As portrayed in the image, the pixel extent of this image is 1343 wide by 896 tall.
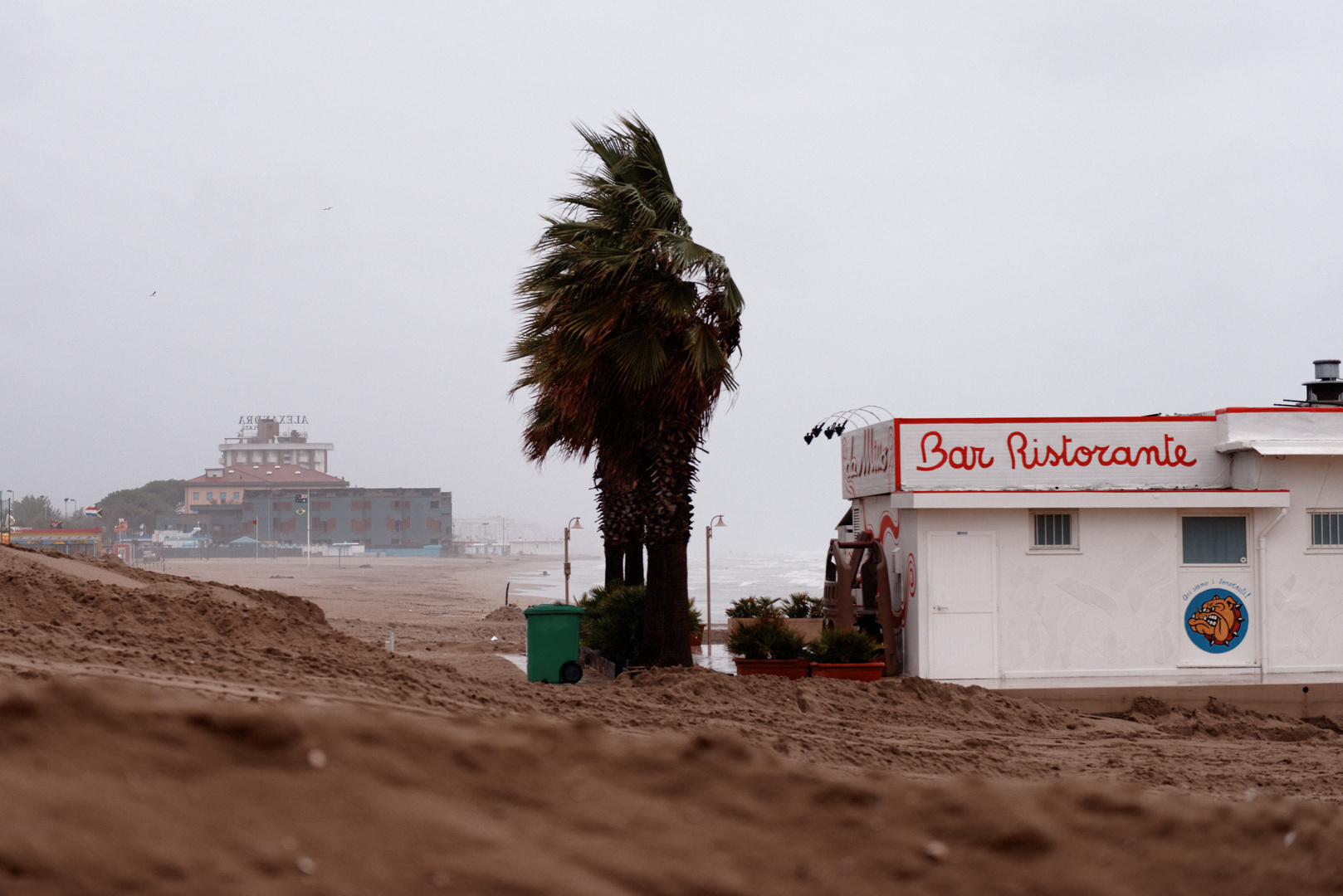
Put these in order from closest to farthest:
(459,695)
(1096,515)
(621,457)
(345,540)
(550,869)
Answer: (550,869) < (459,695) < (1096,515) < (621,457) < (345,540)

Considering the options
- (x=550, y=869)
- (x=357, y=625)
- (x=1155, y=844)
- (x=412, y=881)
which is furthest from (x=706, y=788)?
(x=357, y=625)

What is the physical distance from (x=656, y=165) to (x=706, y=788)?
11.4 metres

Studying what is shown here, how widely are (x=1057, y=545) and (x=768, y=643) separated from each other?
4.21 metres

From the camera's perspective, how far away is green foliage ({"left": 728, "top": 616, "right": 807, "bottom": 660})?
13.6 meters

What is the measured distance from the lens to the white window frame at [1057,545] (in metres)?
14.3

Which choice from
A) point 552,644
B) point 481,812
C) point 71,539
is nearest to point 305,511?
point 71,539

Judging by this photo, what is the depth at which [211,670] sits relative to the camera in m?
6.51

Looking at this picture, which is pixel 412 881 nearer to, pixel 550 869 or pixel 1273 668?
pixel 550 869

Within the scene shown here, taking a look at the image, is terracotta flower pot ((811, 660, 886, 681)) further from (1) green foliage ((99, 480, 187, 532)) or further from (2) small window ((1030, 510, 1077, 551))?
(1) green foliage ((99, 480, 187, 532))

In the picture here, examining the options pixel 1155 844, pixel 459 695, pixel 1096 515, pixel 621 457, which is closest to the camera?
pixel 1155 844

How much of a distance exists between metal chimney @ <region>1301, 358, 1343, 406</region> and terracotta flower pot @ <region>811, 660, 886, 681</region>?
36.4ft

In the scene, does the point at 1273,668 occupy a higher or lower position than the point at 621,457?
lower

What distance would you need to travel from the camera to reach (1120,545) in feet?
46.9

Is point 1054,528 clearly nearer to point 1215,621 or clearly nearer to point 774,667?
point 1215,621
